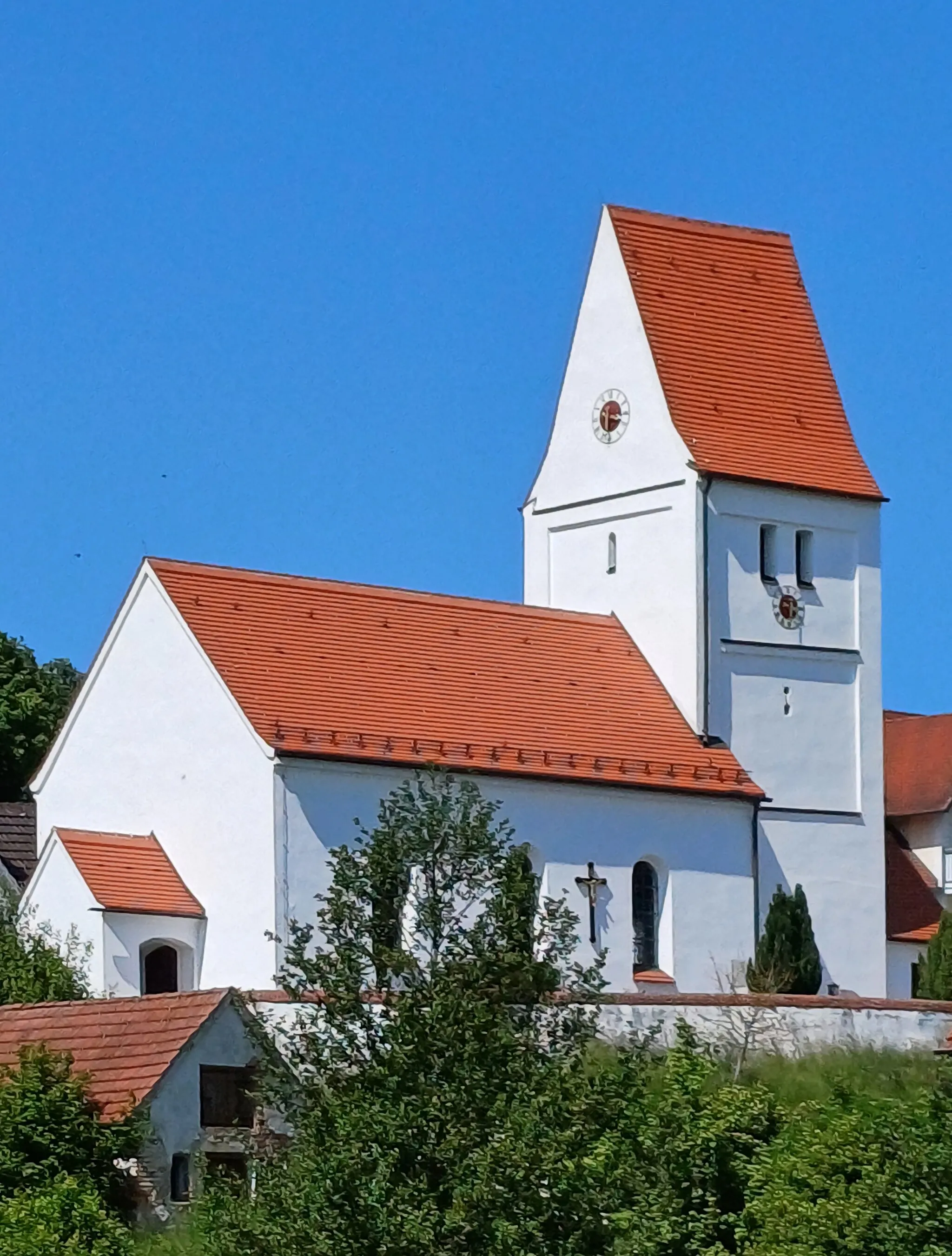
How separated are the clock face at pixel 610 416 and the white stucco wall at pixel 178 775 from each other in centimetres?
910

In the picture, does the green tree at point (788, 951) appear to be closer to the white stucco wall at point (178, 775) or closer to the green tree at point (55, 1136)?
the white stucco wall at point (178, 775)

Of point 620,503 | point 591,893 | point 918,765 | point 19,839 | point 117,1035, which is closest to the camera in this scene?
point 117,1035

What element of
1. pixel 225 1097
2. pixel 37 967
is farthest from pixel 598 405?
pixel 225 1097

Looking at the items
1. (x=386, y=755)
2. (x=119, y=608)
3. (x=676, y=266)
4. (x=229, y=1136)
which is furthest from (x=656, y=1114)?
(x=676, y=266)

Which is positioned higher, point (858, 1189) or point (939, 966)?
point (939, 966)

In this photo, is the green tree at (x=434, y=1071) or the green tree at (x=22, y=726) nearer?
the green tree at (x=434, y=1071)

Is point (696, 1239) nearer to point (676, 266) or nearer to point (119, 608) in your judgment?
point (119, 608)

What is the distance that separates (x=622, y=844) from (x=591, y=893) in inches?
44.5

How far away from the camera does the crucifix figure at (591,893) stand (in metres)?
47.2

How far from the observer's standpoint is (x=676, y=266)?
175 ft

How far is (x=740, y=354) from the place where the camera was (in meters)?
53.2

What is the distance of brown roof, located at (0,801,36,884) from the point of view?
181 feet

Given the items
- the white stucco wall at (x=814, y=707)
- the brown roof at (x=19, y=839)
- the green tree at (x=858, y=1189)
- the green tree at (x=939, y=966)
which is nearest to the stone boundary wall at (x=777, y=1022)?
the green tree at (x=939, y=966)

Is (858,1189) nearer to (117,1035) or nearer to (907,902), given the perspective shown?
(117,1035)
